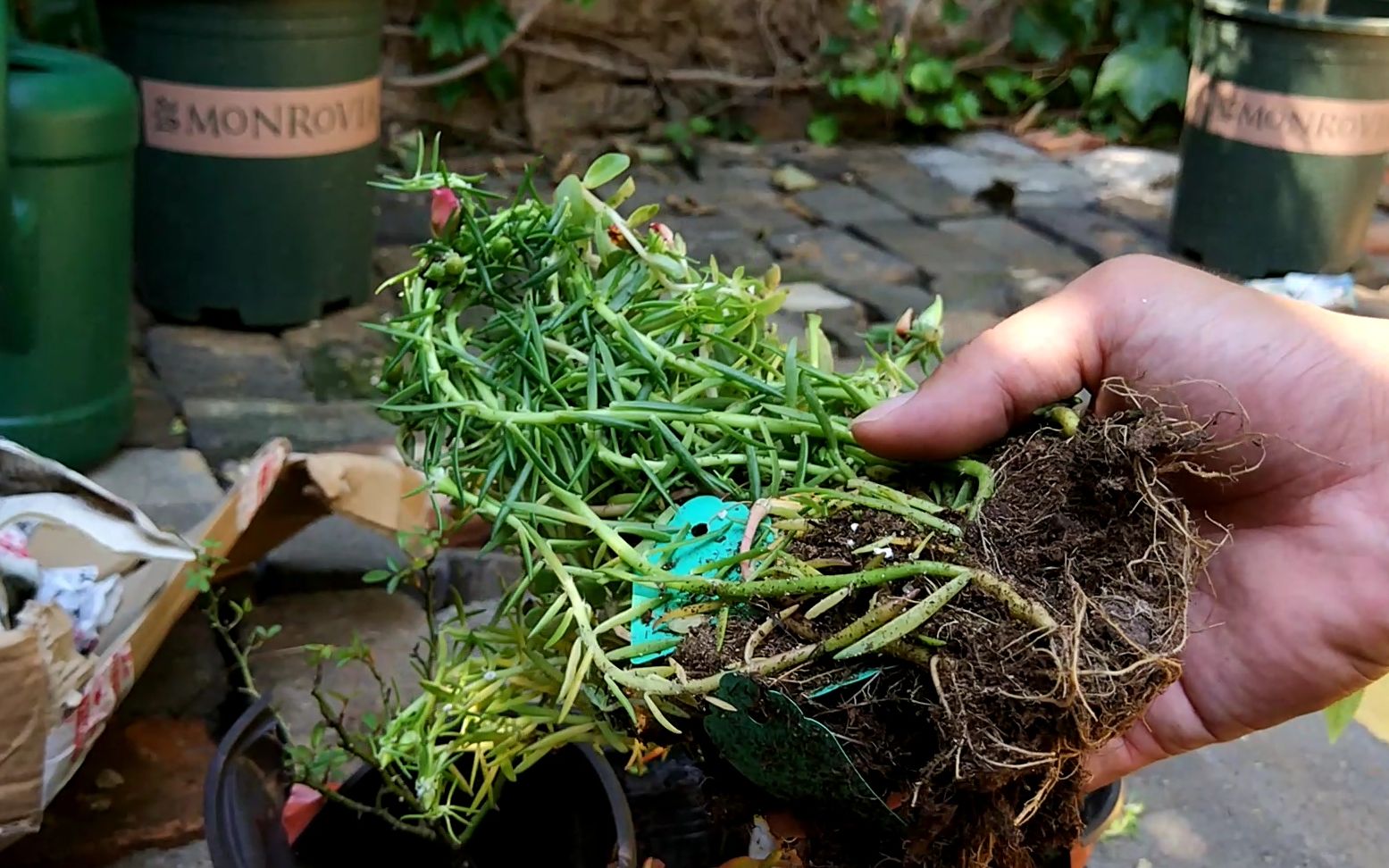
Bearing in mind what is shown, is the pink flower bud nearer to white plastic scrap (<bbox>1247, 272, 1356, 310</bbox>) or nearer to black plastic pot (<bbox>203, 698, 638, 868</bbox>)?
black plastic pot (<bbox>203, 698, 638, 868</bbox>)

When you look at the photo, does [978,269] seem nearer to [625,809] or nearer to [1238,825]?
[1238,825]

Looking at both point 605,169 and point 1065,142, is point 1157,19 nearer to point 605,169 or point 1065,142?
point 1065,142

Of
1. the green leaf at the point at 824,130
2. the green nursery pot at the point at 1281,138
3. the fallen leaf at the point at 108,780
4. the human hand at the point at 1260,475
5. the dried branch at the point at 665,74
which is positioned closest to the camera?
the human hand at the point at 1260,475

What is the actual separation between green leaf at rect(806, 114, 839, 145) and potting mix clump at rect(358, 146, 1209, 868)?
3511mm

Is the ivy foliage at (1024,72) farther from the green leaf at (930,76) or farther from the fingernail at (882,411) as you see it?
the fingernail at (882,411)

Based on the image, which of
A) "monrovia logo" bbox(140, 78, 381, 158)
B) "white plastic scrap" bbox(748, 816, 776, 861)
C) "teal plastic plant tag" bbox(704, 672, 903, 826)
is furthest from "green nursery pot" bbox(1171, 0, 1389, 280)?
"teal plastic plant tag" bbox(704, 672, 903, 826)

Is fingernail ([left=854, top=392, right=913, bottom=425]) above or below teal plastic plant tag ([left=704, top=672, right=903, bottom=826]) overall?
above

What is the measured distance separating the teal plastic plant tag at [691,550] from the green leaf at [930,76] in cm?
389

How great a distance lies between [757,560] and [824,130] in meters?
3.93

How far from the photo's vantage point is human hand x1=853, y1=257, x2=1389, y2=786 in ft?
3.41

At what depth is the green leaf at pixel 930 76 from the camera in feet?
14.7

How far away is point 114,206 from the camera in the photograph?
2.13m

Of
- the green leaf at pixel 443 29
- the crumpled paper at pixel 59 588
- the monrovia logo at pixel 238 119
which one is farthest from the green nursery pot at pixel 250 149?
the crumpled paper at pixel 59 588

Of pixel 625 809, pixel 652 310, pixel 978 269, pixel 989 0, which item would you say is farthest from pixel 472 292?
pixel 989 0
